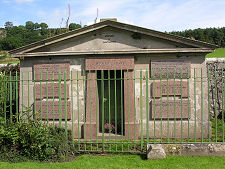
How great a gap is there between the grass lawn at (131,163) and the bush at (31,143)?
273 millimetres

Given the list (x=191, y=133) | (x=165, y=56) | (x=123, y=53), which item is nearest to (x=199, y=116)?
(x=191, y=133)

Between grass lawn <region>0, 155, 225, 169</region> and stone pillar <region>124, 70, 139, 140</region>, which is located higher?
stone pillar <region>124, 70, 139, 140</region>

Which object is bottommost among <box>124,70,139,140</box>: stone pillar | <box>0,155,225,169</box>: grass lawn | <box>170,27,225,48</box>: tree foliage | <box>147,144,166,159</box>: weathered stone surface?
<box>0,155,225,169</box>: grass lawn

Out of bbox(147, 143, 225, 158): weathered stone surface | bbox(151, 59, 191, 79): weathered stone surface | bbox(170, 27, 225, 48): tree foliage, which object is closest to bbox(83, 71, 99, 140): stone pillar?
bbox(151, 59, 191, 79): weathered stone surface

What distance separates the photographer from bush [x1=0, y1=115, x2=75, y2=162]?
5.45 metres

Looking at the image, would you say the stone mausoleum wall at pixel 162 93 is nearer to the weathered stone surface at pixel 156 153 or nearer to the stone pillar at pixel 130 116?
the stone pillar at pixel 130 116

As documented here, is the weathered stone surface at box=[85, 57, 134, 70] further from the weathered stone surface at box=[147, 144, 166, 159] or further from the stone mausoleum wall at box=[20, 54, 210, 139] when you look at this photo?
the weathered stone surface at box=[147, 144, 166, 159]

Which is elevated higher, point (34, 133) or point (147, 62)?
point (147, 62)

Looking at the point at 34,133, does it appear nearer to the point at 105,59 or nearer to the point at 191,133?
the point at 105,59

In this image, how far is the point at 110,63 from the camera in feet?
25.9

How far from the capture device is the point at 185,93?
7.75 metres

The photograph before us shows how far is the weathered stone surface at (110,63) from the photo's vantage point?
7816 millimetres

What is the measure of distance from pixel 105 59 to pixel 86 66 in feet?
2.19

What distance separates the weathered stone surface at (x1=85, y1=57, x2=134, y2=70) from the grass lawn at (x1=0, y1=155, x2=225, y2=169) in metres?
3.26
